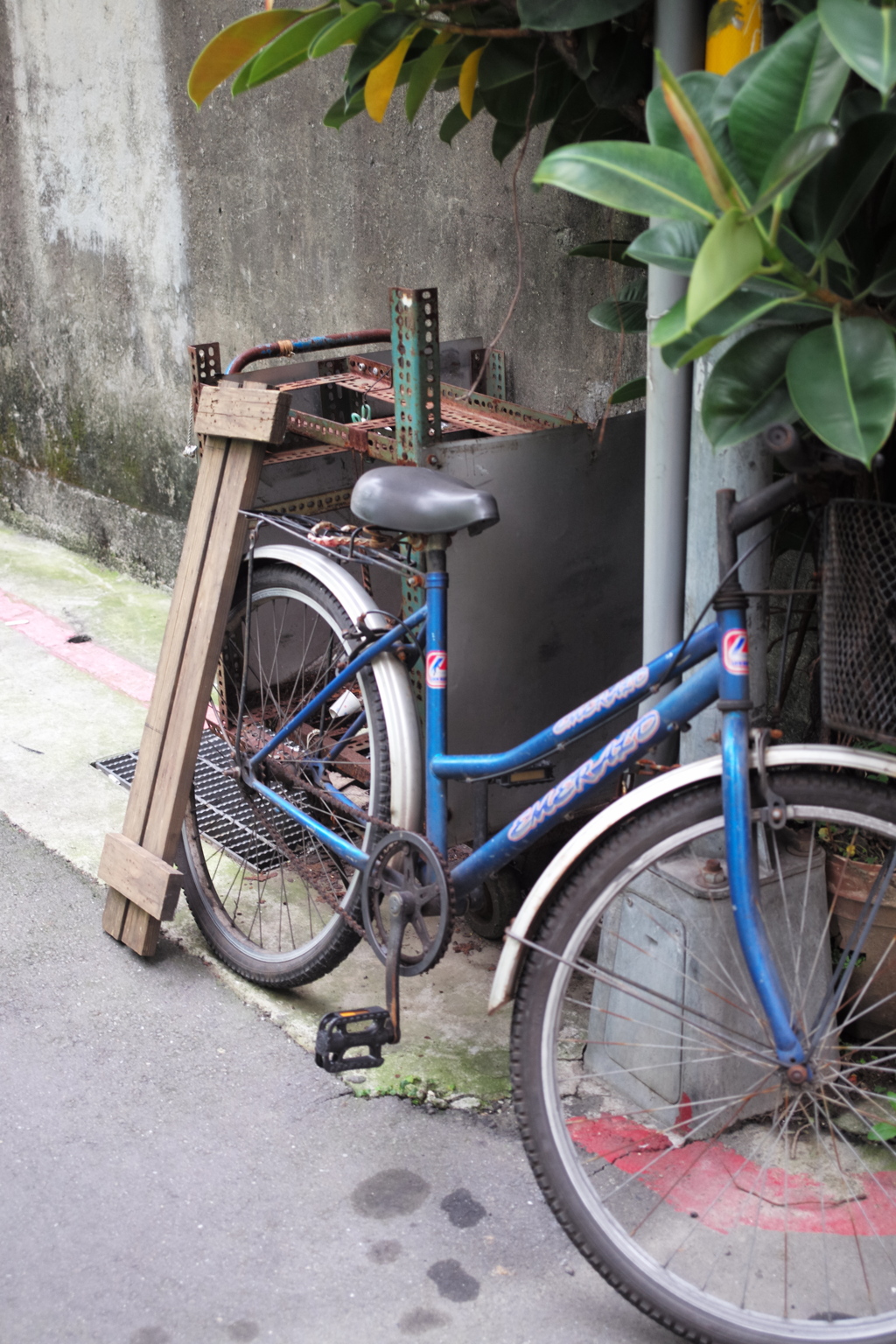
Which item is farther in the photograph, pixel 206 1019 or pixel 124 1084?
pixel 206 1019

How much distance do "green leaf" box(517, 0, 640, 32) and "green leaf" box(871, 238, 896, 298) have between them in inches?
25.9

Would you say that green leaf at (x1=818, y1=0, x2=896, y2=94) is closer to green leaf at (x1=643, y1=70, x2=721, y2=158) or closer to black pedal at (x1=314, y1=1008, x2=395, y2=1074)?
green leaf at (x1=643, y1=70, x2=721, y2=158)

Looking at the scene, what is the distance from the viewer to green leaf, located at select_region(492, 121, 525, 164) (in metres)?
2.77

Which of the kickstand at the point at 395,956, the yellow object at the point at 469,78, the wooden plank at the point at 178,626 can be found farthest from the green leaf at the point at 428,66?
the kickstand at the point at 395,956

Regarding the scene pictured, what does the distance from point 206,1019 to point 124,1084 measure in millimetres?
293

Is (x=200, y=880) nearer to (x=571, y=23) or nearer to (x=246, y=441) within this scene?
(x=246, y=441)

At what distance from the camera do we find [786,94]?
153cm

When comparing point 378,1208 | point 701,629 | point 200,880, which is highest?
point 701,629

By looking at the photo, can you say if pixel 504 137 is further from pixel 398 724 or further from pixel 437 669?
pixel 398 724

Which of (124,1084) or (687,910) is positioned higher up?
(687,910)

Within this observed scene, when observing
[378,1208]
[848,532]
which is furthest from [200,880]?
[848,532]

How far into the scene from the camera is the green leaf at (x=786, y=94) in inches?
59.2

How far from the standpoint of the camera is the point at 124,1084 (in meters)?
2.93

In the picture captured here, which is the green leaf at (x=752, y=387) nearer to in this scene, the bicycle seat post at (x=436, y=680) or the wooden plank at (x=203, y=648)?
the bicycle seat post at (x=436, y=680)
